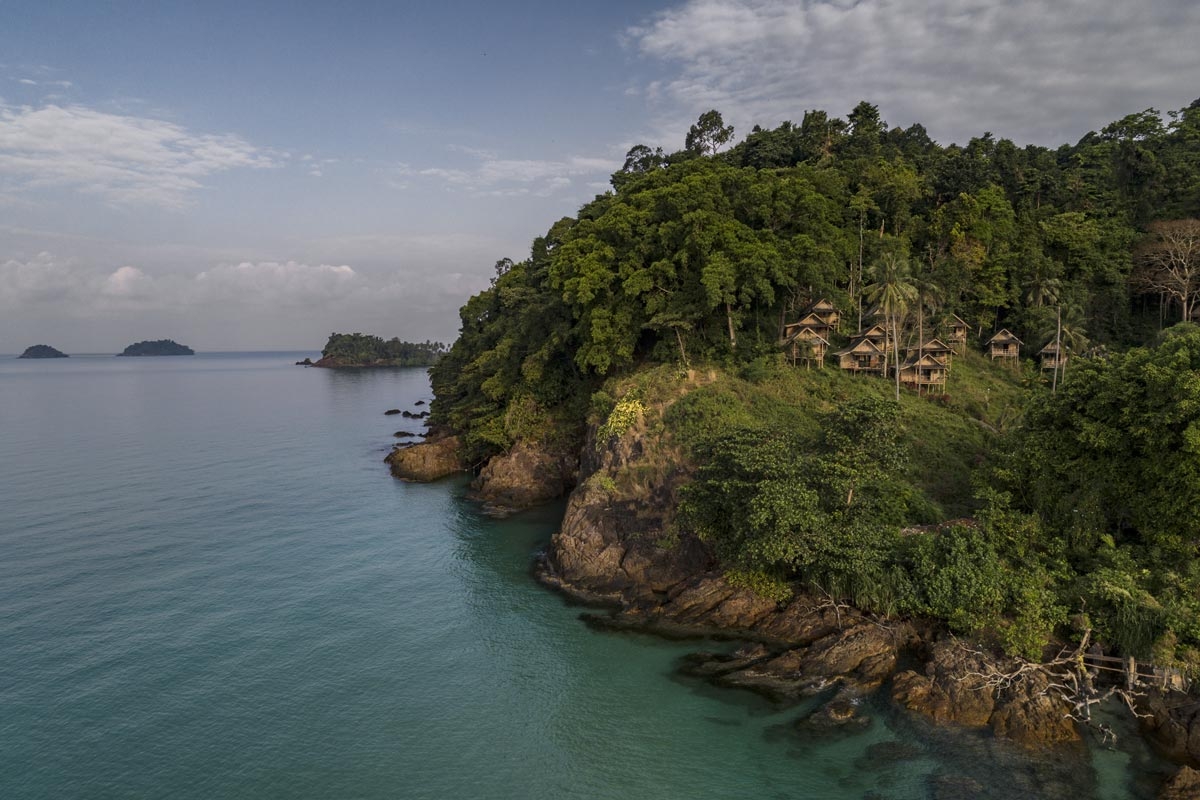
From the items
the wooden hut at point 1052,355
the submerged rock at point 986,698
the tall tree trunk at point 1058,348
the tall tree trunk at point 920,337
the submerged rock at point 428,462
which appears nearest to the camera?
the submerged rock at point 986,698

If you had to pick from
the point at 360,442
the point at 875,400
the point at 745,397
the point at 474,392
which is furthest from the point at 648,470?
the point at 360,442

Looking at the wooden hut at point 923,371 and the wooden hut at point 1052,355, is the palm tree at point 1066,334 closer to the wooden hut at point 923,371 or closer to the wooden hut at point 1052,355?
the wooden hut at point 1052,355

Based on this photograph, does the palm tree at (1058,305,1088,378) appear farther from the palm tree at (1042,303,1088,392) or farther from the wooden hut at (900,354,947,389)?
the wooden hut at (900,354,947,389)

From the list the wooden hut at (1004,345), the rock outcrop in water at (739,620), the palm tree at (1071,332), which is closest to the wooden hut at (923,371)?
the wooden hut at (1004,345)

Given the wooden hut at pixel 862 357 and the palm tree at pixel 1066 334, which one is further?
the palm tree at pixel 1066 334

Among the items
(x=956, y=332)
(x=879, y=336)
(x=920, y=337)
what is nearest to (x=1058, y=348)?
(x=956, y=332)

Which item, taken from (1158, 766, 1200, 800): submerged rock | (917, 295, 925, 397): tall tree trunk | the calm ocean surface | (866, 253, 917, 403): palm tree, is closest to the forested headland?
(866, 253, 917, 403): palm tree
